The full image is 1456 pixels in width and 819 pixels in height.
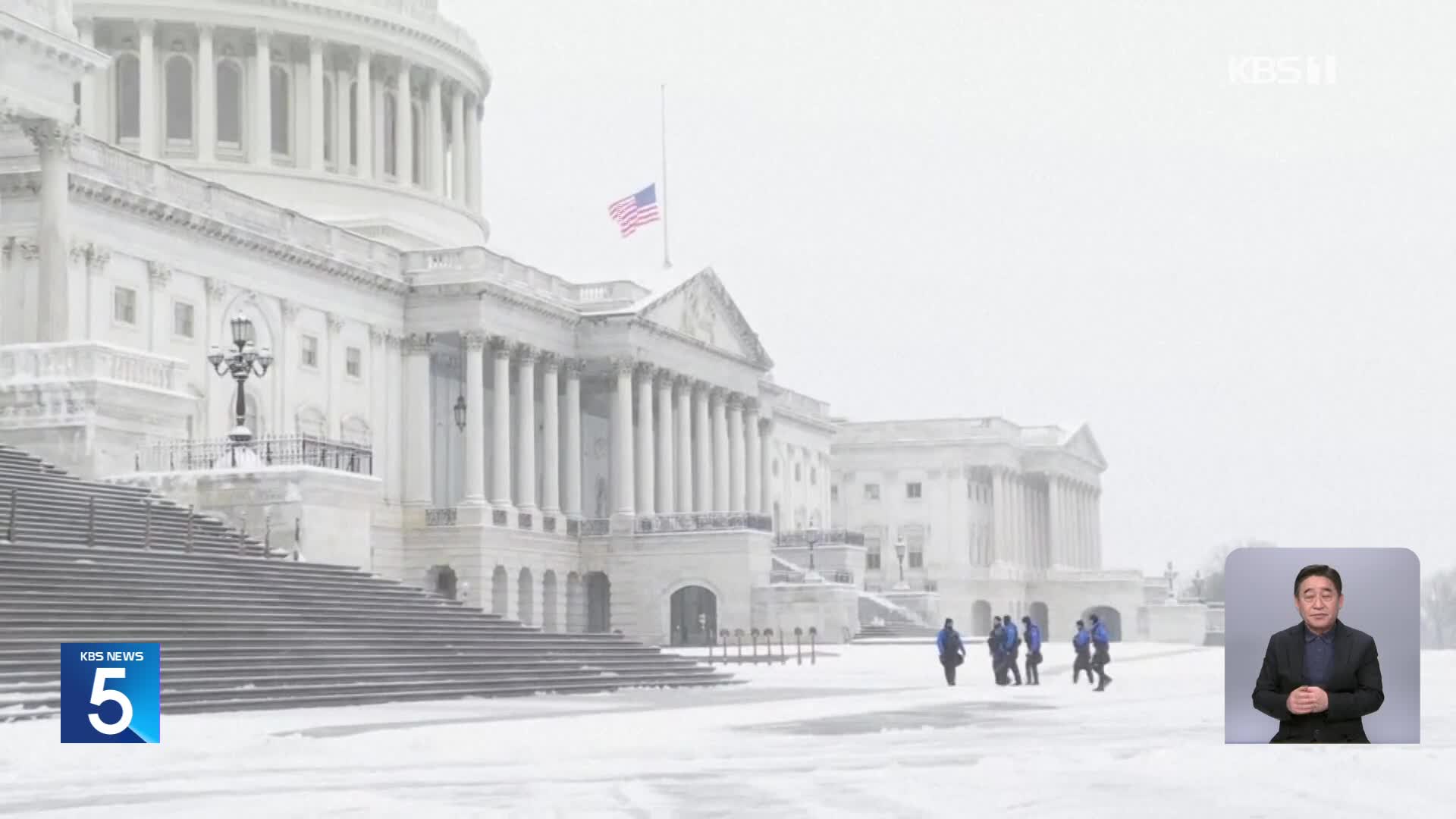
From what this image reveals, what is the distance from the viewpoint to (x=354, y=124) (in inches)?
3725

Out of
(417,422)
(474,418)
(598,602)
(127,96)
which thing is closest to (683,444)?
(598,602)

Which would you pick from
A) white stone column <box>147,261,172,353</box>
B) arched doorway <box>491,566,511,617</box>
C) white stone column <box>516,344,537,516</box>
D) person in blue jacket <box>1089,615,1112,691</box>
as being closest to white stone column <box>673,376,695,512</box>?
white stone column <box>516,344,537,516</box>

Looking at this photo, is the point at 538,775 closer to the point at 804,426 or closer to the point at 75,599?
the point at 75,599

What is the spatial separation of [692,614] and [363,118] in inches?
985

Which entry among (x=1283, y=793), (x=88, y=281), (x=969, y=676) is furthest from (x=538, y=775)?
(x=88, y=281)

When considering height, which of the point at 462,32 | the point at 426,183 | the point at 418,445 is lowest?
the point at 418,445

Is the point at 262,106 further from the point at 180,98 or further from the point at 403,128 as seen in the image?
the point at 403,128

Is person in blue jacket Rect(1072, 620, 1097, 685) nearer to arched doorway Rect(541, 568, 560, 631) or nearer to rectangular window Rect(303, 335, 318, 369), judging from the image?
rectangular window Rect(303, 335, 318, 369)

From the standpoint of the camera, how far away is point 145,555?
115 feet

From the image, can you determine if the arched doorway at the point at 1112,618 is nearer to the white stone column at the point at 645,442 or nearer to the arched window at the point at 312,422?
the white stone column at the point at 645,442

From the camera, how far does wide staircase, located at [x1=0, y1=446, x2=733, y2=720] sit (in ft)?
97.8

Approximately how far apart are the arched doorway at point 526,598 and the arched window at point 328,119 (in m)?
20.8

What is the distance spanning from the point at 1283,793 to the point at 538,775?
6.54 meters

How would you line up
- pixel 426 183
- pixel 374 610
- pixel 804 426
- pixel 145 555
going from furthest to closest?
pixel 804 426 < pixel 426 183 < pixel 374 610 < pixel 145 555
